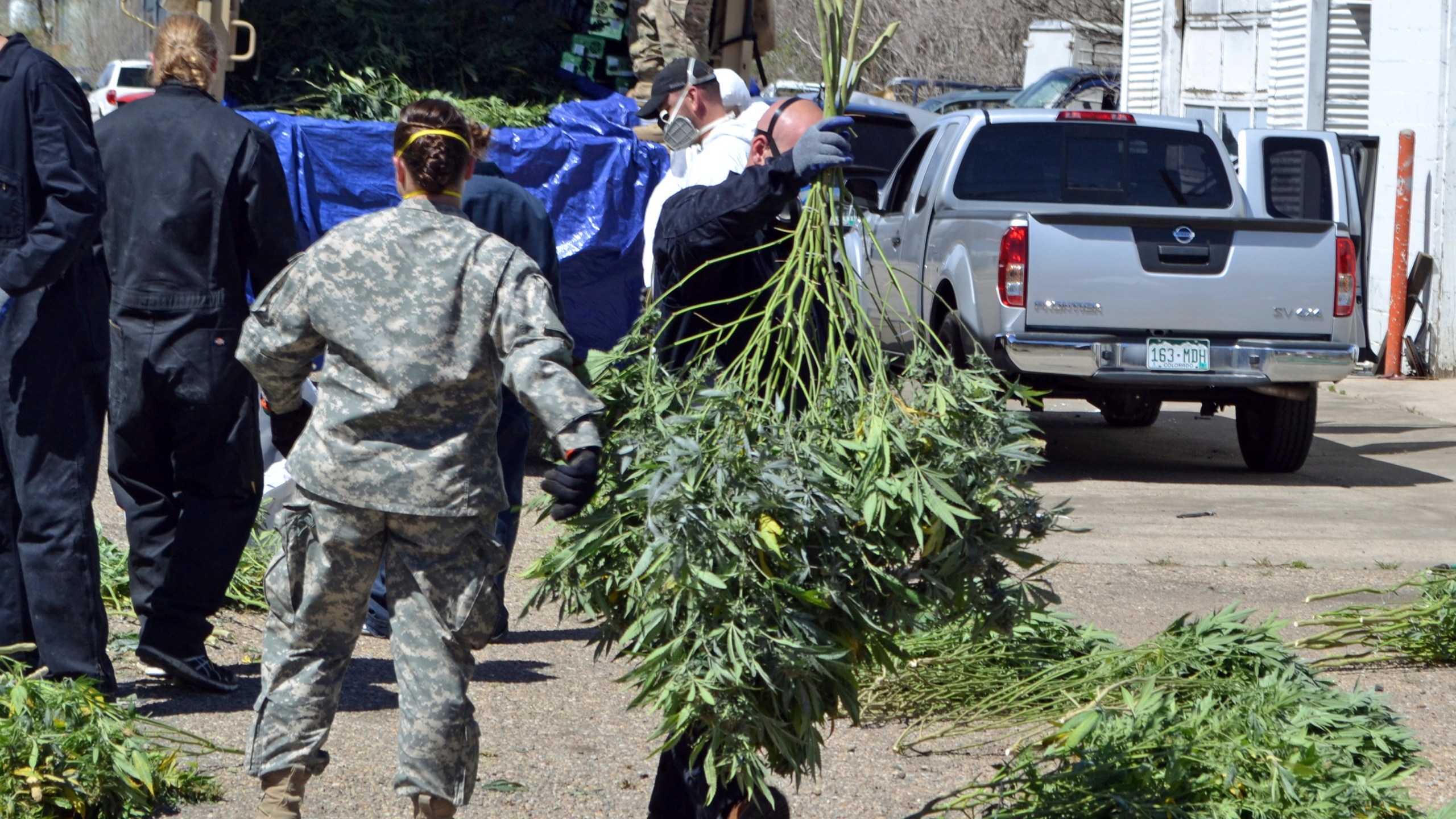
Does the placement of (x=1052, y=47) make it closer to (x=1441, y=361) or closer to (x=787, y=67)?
(x=787, y=67)

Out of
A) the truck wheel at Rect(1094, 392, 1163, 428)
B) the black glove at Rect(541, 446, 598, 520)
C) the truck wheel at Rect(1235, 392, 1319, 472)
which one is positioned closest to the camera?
the black glove at Rect(541, 446, 598, 520)

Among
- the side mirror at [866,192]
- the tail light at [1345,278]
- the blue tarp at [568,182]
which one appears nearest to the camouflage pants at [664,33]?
the blue tarp at [568,182]

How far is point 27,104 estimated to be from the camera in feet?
14.5

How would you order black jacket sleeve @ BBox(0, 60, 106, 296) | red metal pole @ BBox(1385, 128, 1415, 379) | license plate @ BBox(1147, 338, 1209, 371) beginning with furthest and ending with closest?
red metal pole @ BBox(1385, 128, 1415, 379) → license plate @ BBox(1147, 338, 1209, 371) → black jacket sleeve @ BBox(0, 60, 106, 296)

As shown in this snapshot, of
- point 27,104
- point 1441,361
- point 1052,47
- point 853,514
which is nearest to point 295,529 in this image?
point 853,514

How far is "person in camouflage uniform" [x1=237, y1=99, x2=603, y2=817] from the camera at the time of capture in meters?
3.50

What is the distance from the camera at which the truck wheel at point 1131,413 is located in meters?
11.2

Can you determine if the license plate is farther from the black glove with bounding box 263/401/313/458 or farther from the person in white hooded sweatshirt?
the black glove with bounding box 263/401/313/458

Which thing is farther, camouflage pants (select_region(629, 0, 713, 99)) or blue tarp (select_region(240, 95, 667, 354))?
camouflage pants (select_region(629, 0, 713, 99))

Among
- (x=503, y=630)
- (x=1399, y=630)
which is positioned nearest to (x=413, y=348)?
(x=503, y=630)

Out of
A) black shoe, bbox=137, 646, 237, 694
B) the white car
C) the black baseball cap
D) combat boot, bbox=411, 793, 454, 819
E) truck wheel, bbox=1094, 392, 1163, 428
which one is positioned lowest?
truck wheel, bbox=1094, 392, 1163, 428

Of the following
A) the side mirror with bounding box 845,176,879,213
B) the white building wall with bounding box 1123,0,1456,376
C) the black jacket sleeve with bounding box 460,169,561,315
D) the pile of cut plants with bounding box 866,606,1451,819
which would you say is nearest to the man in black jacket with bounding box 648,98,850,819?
the pile of cut plants with bounding box 866,606,1451,819

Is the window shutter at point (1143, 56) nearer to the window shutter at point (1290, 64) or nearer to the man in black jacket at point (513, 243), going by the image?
the window shutter at point (1290, 64)

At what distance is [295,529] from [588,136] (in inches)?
250
